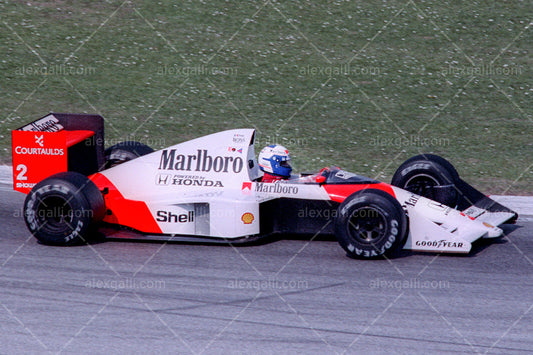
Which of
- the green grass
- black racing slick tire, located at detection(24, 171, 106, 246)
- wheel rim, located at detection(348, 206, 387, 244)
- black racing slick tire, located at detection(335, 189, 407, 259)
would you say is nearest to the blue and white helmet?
black racing slick tire, located at detection(335, 189, 407, 259)

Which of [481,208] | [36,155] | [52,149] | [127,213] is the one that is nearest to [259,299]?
[127,213]

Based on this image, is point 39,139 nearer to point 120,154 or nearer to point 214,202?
point 120,154

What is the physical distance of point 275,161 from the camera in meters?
8.38

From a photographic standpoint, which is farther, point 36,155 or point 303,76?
point 303,76

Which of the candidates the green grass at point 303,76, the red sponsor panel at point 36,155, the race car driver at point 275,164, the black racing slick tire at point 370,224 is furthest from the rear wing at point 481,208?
the red sponsor panel at point 36,155

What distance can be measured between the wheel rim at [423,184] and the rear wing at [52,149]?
146 inches

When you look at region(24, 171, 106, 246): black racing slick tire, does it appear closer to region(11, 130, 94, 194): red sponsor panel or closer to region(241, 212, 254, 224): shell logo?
region(11, 130, 94, 194): red sponsor panel

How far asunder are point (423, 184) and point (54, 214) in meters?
4.28

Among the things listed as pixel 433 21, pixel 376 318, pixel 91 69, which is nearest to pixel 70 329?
pixel 376 318

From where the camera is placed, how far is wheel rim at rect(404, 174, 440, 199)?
9023mm

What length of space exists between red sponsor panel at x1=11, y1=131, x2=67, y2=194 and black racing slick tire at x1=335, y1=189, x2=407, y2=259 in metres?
3.16

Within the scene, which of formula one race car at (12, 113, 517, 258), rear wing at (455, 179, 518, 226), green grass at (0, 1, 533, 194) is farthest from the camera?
green grass at (0, 1, 533, 194)

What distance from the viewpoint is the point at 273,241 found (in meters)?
8.47

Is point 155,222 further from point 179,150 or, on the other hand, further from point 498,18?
A: point 498,18
